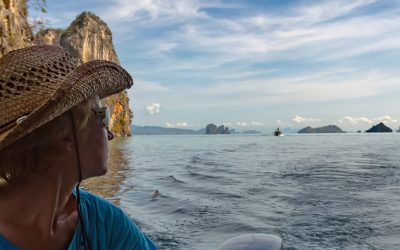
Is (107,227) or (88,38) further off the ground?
(88,38)

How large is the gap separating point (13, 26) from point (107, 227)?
16.3 m

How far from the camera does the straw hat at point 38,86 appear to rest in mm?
1324

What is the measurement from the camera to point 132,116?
12662 cm

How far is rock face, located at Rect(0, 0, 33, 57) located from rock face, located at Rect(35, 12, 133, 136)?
227ft

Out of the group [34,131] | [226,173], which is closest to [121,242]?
[34,131]

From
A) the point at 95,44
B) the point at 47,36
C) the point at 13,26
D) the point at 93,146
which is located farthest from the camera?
the point at 95,44

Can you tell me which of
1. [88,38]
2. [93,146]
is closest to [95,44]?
[88,38]

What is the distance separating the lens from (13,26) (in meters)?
16.3

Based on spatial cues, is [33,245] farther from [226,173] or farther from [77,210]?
[226,173]

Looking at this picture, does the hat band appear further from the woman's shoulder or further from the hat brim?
the woman's shoulder

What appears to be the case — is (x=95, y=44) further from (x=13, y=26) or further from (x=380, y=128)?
(x=380, y=128)

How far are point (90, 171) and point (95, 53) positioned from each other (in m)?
103

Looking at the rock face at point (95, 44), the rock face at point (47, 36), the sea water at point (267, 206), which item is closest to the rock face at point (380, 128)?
the rock face at point (95, 44)

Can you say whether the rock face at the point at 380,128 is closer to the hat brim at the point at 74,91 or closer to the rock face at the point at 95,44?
the rock face at the point at 95,44
